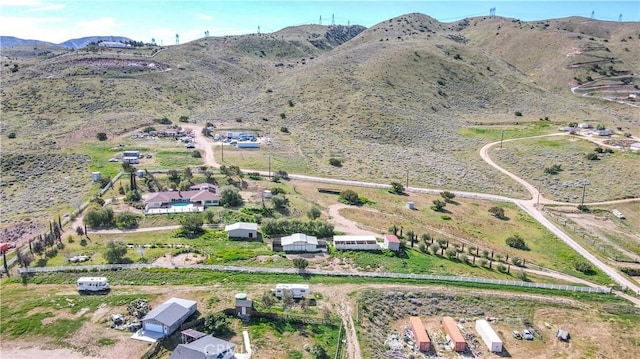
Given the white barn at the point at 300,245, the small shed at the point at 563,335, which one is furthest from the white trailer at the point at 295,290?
the small shed at the point at 563,335

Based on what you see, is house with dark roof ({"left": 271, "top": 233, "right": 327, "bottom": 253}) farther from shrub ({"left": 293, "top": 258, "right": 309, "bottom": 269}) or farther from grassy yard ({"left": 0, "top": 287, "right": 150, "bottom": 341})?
grassy yard ({"left": 0, "top": 287, "right": 150, "bottom": 341})

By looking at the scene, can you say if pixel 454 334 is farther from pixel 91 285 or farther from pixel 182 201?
pixel 182 201

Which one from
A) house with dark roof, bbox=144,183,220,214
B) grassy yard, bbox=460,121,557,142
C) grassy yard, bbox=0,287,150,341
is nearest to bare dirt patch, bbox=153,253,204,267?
grassy yard, bbox=0,287,150,341

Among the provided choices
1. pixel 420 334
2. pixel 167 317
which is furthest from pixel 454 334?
pixel 167 317

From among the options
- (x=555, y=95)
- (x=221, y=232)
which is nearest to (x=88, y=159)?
(x=221, y=232)

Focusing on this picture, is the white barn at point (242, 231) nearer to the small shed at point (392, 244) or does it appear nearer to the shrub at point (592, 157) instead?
the small shed at point (392, 244)
